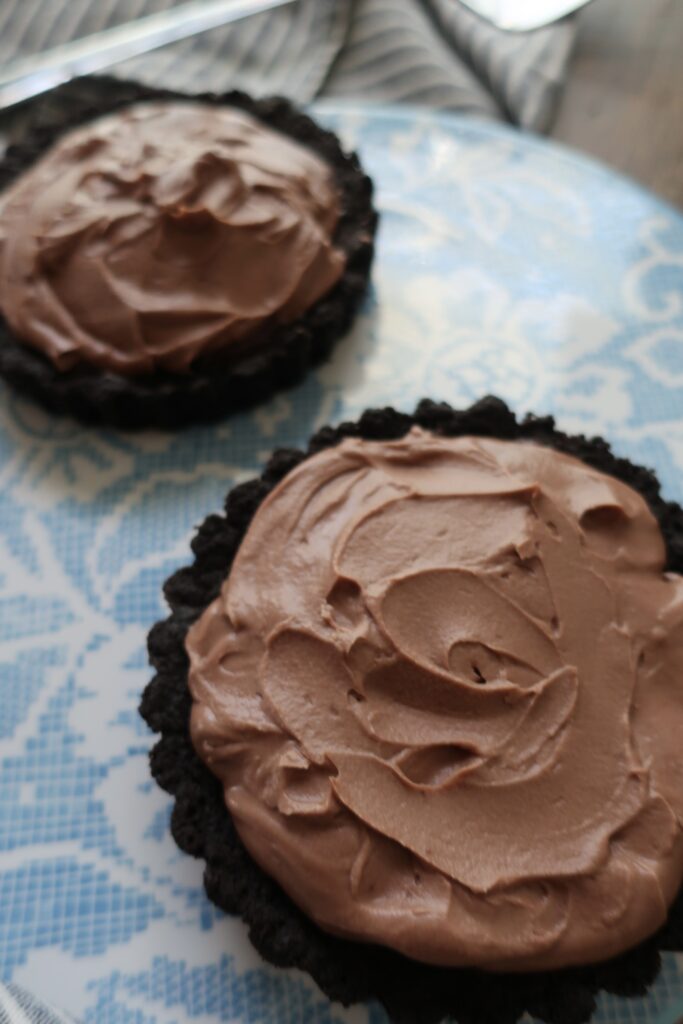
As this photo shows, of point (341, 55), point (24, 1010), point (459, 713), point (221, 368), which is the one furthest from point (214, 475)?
point (341, 55)

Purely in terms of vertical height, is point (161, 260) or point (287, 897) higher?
point (161, 260)

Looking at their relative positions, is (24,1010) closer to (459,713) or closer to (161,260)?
(459,713)

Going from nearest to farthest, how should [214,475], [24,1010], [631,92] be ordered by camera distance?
1. [24,1010]
2. [214,475]
3. [631,92]

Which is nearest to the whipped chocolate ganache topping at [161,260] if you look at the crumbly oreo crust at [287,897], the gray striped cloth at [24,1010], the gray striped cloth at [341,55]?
the crumbly oreo crust at [287,897]

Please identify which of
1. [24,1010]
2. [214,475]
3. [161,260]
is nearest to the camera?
[24,1010]

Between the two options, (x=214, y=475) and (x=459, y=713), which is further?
(x=214, y=475)

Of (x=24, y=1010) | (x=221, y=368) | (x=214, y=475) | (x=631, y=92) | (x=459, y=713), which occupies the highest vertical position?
(x=631, y=92)
